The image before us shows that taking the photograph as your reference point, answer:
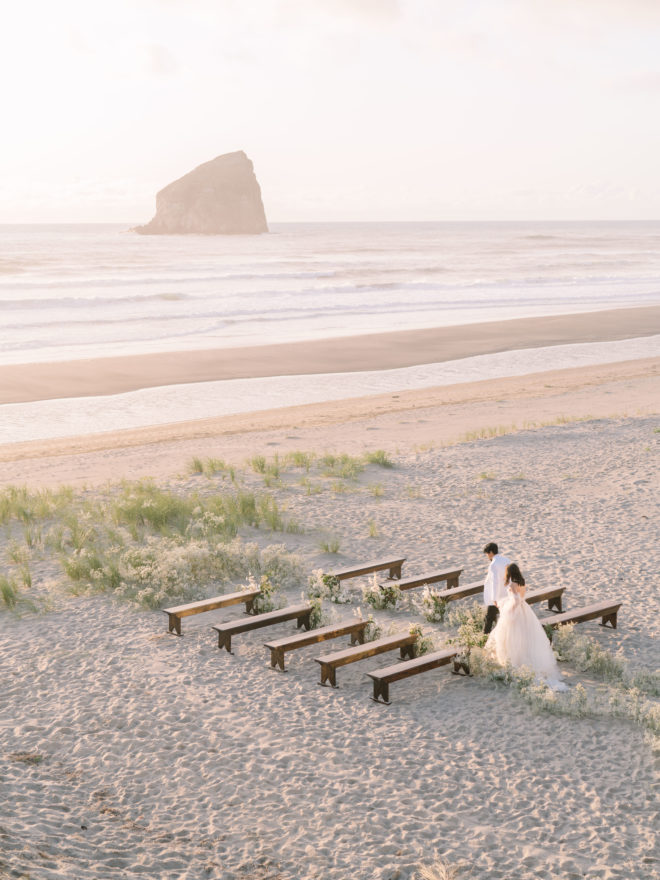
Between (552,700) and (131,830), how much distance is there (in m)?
3.51

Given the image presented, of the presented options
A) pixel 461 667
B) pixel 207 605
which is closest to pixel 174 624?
pixel 207 605

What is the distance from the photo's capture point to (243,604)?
10000 mm

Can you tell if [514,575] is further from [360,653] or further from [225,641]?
[225,641]

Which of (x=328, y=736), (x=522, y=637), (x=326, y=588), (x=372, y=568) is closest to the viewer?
(x=328, y=736)

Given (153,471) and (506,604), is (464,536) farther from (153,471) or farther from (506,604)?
(153,471)

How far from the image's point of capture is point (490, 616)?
28.6 feet

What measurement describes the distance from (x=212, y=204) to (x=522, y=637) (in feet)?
501

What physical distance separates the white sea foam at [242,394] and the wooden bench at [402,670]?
13.4 meters

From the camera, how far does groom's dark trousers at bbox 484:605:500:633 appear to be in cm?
868

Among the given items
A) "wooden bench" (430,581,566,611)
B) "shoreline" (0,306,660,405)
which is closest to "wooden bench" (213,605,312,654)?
"wooden bench" (430,581,566,611)

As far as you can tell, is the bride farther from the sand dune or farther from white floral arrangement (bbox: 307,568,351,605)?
white floral arrangement (bbox: 307,568,351,605)

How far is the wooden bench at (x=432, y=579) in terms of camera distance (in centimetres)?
987

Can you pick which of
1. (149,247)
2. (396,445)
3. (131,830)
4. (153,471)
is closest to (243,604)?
(131,830)

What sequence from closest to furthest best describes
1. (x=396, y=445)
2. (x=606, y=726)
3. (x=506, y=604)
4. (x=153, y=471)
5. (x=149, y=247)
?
(x=606, y=726) < (x=506, y=604) < (x=153, y=471) < (x=396, y=445) < (x=149, y=247)
